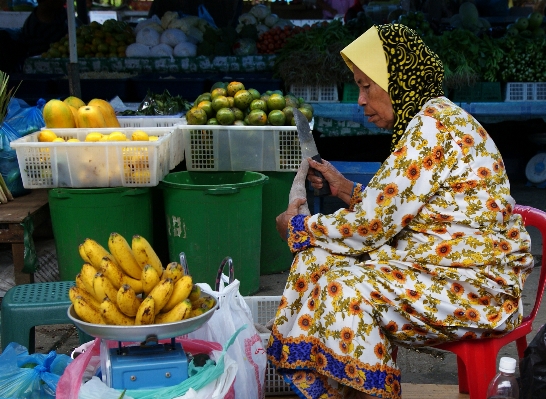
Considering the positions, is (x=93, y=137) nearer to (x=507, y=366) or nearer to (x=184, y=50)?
(x=507, y=366)

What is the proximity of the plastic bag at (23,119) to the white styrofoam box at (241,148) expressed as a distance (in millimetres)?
873

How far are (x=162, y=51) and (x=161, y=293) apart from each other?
5.74 metres

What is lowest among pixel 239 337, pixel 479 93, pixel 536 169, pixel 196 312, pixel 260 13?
pixel 536 169

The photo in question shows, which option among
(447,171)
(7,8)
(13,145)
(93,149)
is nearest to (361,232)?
(447,171)

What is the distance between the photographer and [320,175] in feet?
9.42

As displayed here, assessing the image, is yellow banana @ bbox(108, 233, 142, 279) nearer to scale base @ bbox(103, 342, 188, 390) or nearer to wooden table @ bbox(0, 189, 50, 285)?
scale base @ bbox(103, 342, 188, 390)

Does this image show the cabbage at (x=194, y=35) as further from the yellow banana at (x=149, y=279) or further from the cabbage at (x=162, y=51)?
the yellow banana at (x=149, y=279)

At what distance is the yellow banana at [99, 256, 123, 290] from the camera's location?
2.01m

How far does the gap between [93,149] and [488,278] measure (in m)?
2.15

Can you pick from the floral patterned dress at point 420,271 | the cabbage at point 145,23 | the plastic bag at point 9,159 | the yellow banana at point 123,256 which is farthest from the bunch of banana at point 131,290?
the cabbage at point 145,23

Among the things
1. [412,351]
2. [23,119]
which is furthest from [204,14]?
[412,351]

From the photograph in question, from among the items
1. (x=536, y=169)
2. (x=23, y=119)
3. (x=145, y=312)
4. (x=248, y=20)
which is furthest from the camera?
(x=248, y=20)

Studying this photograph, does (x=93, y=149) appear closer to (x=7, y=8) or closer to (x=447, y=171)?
(x=447, y=171)

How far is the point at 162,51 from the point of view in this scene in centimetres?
732
